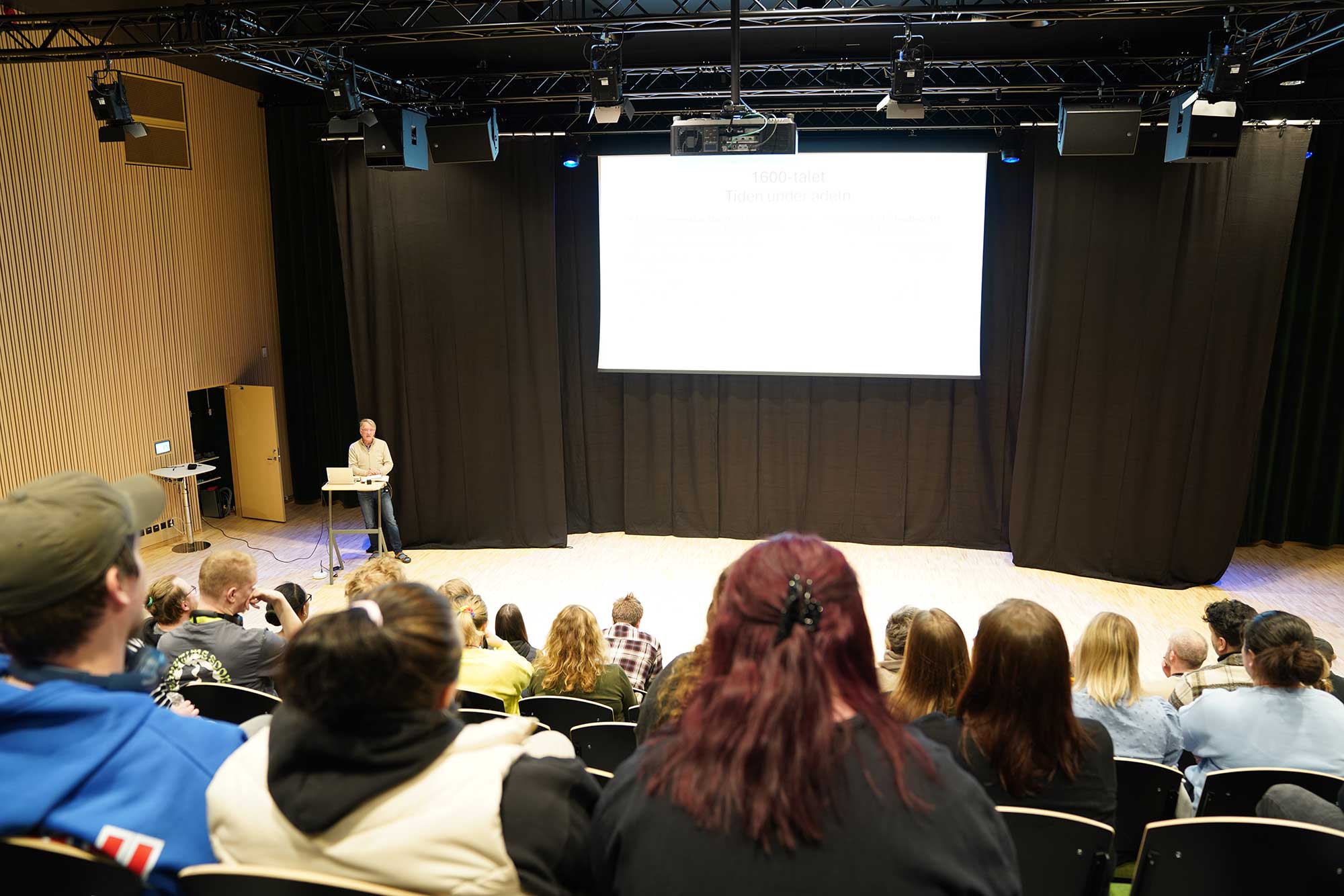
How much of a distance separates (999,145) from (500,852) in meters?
7.24

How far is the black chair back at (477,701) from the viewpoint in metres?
3.04

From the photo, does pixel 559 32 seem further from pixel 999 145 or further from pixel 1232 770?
pixel 1232 770

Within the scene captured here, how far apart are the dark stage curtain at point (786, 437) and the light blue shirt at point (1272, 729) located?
17.2ft

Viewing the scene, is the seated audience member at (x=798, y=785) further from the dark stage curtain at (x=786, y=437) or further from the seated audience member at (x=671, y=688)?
the dark stage curtain at (x=786, y=437)

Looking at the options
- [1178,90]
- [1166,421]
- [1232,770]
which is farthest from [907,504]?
[1232,770]

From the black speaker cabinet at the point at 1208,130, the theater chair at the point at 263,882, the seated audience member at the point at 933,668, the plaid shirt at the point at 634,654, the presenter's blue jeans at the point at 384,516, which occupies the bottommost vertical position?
the presenter's blue jeans at the point at 384,516

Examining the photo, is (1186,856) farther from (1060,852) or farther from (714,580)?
(714,580)

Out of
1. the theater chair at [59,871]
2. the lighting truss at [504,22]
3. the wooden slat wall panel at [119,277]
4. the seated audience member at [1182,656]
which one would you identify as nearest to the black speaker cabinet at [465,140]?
the lighting truss at [504,22]

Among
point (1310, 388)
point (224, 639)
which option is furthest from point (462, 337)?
point (1310, 388)

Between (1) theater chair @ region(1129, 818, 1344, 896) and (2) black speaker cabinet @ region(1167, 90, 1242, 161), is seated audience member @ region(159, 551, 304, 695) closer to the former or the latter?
(1) theater chair @ region(1129, 818, 1344, 896)

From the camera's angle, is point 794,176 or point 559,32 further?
point 794,176

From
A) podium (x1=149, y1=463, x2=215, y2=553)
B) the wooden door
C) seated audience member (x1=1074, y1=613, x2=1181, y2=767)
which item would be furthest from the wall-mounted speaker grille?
seated audience member (x1=1074, y1=613, x2=1181, y2=767)

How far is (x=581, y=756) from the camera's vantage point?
2.89 m

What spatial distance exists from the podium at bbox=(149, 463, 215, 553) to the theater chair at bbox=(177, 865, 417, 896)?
7.47 metres
